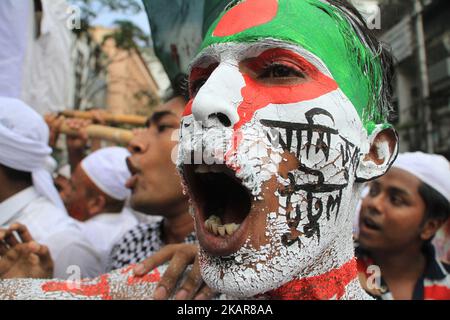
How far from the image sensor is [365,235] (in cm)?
320

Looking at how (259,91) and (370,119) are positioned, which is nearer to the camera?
(259,91)

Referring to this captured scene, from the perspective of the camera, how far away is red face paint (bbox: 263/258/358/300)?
4.88 ft

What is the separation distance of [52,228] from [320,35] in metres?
1.99

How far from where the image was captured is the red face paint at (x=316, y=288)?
149 centimetres

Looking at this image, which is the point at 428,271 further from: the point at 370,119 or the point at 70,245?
the point at 70,245

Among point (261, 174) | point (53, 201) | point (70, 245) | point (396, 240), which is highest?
point (261, 174)

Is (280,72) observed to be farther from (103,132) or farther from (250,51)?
(103,132)

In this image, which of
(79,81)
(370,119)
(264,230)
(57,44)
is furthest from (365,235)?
(79,81)

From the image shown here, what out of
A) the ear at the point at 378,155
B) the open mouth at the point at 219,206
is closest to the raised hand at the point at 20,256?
the open mouth at the point at 219,206

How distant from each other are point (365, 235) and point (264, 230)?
209cm

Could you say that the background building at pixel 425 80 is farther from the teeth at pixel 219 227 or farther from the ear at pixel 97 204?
the teeth at pixel 219 227

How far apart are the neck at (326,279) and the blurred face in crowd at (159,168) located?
1.36 m

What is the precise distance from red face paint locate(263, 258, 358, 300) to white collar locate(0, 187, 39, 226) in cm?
183

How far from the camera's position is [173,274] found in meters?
1.88
